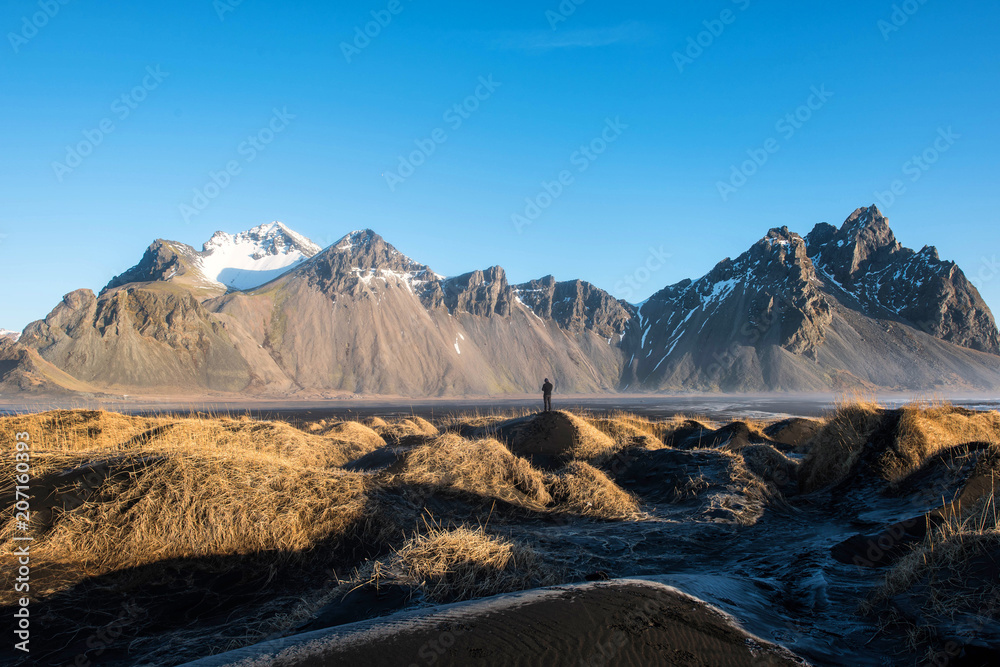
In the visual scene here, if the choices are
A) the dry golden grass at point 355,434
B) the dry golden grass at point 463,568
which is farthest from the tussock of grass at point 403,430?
the dry golden grass at point 463,568

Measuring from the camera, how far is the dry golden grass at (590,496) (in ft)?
31.0

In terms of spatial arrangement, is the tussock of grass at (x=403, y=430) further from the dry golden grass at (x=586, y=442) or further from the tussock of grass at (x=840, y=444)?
the tussock of grass at (x=840, y=444)

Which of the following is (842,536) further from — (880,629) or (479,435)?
(479,435)

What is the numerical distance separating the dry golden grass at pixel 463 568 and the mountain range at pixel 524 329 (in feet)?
249

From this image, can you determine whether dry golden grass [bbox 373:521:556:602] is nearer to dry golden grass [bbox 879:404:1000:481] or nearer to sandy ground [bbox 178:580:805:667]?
sandy ground [bbox 178:580:805:667]

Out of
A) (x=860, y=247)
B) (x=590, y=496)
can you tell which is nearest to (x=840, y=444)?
(x=590, y=496)

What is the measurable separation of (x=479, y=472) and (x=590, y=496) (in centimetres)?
214

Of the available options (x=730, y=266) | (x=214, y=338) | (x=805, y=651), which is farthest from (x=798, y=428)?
(x=730, y=266)

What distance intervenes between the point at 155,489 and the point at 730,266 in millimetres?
134755

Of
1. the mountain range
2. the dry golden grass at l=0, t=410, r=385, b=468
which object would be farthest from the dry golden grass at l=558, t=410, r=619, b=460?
the mountain range

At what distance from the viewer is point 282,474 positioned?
22.6 ft

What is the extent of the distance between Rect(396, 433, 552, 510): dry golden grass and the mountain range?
70670mm

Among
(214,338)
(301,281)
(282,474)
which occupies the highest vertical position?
(301,281)

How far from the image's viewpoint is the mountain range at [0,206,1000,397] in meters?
76.3
